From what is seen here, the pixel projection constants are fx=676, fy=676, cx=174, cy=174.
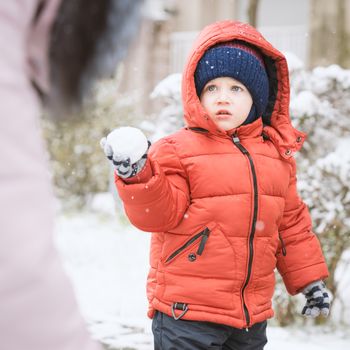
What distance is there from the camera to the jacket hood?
258 cm

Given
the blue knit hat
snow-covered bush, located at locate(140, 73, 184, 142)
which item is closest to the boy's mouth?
the blue knit hat

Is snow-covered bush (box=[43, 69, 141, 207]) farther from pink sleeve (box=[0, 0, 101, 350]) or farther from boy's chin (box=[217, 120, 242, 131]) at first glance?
pink sleeve (box=[0, 0, 101, 350])

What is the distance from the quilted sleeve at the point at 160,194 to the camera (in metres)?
2.24

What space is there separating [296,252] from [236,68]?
80 cm

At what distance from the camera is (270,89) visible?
2930mm

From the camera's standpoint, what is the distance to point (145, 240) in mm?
7680

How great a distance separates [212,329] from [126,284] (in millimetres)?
3714

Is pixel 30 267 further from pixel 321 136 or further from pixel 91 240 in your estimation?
pixel 91 240

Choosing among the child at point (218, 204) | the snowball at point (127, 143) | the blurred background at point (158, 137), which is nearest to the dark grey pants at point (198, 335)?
the child at point (218, 204)

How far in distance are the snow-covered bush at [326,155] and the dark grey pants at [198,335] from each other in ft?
5.59

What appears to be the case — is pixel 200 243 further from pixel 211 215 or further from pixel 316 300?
pixel 316 300

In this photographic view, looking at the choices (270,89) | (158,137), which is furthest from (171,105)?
(270,89)

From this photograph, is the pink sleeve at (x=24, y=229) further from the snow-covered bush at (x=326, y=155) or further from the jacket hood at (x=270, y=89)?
the snow-covered bush at (x=326, y=155)

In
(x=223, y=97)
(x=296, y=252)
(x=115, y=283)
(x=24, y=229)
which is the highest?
(x=223, y=97)
